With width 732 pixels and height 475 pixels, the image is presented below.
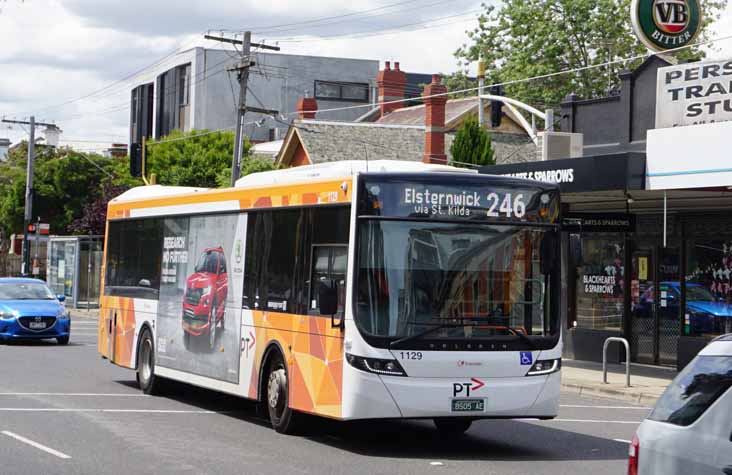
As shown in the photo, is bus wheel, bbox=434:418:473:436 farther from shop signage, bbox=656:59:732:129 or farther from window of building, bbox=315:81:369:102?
window of building, bbox=315:81:369:102

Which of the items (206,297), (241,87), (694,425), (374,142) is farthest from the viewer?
(374,142)

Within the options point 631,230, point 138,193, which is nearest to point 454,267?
point 138,193

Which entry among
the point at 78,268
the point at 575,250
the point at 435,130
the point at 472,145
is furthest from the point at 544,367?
the point at 435,130

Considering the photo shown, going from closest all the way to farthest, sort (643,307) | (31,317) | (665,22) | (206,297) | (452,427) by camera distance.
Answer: (452,427) → (206,297) → (643,307) → (665,22) → (31,317)

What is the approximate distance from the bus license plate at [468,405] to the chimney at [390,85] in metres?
58.7

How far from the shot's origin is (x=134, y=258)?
1998 cm

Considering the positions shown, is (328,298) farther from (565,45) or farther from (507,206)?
(565,45)

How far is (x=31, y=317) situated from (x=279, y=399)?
15902 mm

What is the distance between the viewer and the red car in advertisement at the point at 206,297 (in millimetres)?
16344

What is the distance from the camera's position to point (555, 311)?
13266 millimetres

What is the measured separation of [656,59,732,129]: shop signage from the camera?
21.0m

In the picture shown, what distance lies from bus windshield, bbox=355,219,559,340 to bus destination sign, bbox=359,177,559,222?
11cm

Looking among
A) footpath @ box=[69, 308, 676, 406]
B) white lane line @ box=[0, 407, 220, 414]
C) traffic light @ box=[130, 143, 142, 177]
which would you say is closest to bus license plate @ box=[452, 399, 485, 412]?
white lane line @ box=[0, 407, 220, 414]

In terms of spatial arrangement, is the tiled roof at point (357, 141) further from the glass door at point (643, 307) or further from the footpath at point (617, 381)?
the footpath at point (617, 381)
